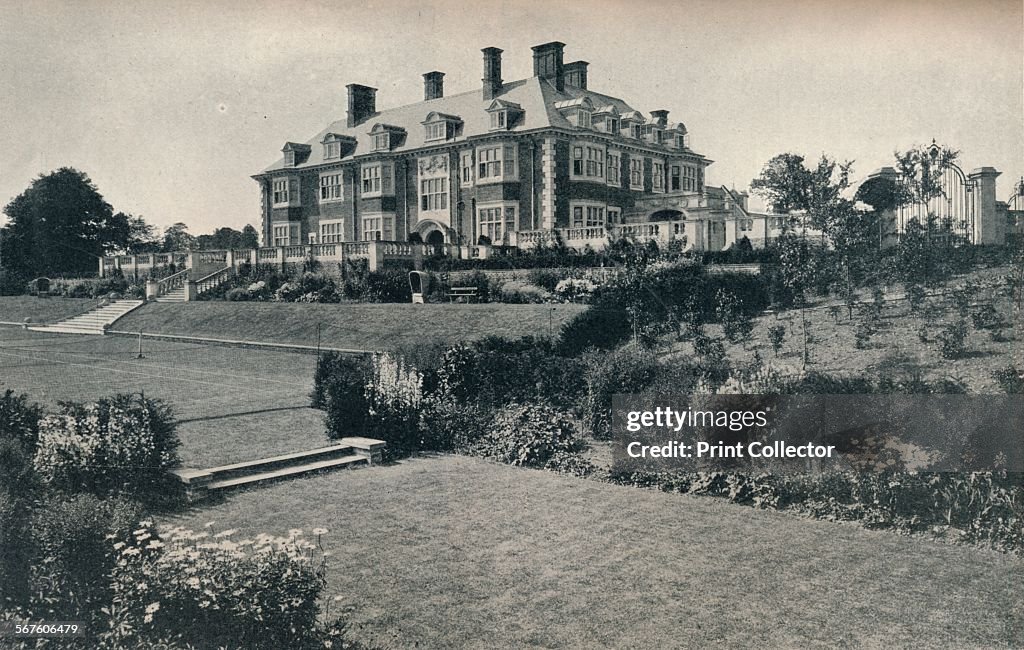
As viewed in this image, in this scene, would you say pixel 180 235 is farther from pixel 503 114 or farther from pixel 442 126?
pixel 503 114

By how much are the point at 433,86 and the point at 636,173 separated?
13122 mm

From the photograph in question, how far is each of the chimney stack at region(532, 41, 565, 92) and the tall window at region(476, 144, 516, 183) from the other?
4.78 m

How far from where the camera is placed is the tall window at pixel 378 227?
124 ft

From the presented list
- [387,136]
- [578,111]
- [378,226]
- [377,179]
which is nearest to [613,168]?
[578,111]

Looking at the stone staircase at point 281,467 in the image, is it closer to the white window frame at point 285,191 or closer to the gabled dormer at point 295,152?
the white window frame at point 285,191

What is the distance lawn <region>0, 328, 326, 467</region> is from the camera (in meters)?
11.2

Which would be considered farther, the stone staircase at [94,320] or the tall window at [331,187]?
the tall window at [331,187]

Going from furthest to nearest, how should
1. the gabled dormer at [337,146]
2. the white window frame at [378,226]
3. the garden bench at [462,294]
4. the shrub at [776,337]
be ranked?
1. the gabled dormer at [337,146]
2. the white window frame at [378,226]
3. the garden bench at [462,294]
4. the shrub at [776,337]

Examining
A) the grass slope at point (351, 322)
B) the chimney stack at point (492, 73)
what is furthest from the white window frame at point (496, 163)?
the grass slope at point (351, 322)

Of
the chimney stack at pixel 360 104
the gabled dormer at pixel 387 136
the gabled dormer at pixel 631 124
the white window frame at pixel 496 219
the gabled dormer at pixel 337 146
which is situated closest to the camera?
the white window frame at pixel 496 219

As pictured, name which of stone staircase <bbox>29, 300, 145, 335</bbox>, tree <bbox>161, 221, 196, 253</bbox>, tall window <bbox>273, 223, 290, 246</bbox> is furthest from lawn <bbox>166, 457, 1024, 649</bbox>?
tree <bbox>161, 221, 196, 253</bbox>

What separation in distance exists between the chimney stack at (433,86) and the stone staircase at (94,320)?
1873 centimetres

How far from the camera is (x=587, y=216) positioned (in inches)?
1281

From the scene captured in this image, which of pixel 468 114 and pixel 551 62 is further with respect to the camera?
pixel 468 114
